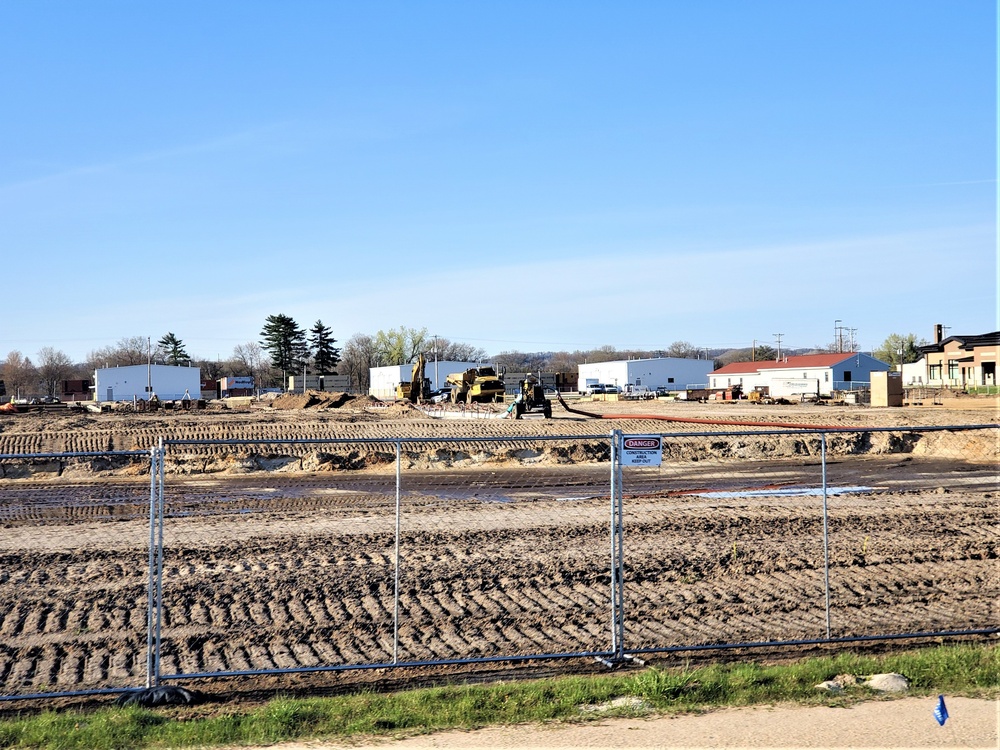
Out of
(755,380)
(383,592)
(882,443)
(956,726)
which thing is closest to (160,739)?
(383,592)

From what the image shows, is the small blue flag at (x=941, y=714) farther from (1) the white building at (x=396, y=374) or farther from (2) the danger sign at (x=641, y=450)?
(1) the white building at (x=396, y=374)

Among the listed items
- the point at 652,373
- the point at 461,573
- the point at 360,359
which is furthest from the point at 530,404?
the point at 360,359

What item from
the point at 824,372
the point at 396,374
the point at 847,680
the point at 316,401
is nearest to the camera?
the point at 847,680

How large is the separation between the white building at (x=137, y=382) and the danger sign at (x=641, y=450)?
92.2m

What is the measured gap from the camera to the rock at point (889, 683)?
26.2ft

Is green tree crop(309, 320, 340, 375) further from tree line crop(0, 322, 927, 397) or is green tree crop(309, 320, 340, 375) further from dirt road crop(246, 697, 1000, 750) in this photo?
dirt road crop(246, 697, 1000, 750)

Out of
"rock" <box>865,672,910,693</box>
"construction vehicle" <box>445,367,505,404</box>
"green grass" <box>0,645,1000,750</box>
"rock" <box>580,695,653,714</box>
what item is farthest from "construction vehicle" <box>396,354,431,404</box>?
"rock" <box>580,695,653,714</box>

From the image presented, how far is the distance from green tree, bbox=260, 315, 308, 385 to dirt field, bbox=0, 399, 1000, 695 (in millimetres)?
107028

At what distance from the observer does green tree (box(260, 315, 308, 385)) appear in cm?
13225

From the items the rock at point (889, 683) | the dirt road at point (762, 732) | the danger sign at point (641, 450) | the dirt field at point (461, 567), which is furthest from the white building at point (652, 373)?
the dirt road at point (762, 732)

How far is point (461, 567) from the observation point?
13.2 metres

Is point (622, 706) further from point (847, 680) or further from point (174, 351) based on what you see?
point (174, 351)

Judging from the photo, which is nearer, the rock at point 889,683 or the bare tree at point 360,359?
the rock at point 889,683

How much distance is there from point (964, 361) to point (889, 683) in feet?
258
